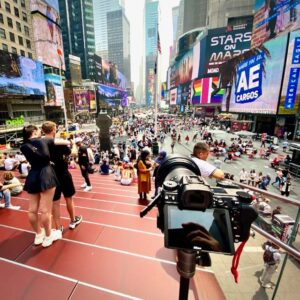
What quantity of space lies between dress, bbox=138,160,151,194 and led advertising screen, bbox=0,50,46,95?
30996mm

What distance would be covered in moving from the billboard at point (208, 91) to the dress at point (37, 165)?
207 ft

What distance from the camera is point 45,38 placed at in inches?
1650

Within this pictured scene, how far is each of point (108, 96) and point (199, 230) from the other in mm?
81309

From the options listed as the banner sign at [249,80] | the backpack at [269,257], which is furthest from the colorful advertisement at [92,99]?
the backpack at [269,257]

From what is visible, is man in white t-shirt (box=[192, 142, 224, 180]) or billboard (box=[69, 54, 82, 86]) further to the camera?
billboard (box=[69, 54, 82, 86])

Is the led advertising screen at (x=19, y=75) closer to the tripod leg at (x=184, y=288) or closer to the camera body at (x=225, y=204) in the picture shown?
the camera body at (x=225, y=204)

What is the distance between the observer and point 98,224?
3584 mm

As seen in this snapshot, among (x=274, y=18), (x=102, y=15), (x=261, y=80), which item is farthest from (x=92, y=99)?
(x=102, y=15)

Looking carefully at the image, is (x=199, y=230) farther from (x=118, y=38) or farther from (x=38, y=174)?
(x=118, y=38)

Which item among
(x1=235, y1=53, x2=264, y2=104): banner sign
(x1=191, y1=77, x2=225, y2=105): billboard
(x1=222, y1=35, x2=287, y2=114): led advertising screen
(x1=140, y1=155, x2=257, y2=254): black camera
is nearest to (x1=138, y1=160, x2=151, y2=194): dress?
(x1=140, y1=155, x2=257, y2=254): black camera

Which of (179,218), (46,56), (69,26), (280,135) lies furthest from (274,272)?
(69,26)

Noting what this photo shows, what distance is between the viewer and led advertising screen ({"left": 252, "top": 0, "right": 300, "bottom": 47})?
30438 mm

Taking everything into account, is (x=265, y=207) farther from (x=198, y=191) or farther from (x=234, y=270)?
(x=198, y=191)

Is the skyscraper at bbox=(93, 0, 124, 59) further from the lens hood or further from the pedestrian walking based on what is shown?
the lens hood
